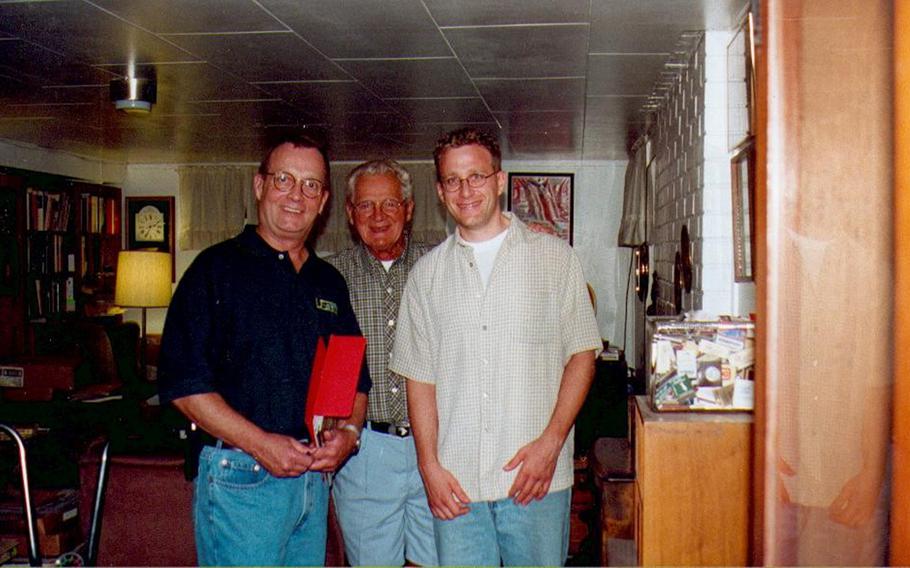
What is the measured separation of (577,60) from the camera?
3488 mm

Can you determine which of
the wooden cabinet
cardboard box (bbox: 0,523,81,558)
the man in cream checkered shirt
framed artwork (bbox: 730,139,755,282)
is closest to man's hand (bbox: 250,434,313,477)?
the man in cream checkered shirt

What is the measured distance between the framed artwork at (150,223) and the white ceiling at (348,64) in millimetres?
1965

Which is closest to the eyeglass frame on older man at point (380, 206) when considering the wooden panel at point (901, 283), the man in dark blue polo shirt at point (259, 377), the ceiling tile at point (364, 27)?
the man in dark blue polo shirt at point (259, 377)

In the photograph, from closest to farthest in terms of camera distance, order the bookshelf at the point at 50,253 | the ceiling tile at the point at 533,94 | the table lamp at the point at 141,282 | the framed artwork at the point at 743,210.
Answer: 1. the framed artwork at the point at 743,210
2. the ceiling tile at the point at 533,94
3. the table lamp at the point at 141,282
4. the bookshelf at the point at 50,253

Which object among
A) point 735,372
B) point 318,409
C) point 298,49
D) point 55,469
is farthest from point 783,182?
point 55,469

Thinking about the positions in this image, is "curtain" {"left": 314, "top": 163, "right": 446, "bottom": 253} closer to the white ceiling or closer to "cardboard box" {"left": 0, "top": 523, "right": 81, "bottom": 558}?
the white ceiling

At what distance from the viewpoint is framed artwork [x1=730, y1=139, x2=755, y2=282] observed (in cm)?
248

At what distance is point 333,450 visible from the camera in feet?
5.87

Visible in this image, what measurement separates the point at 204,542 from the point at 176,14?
208 centimetres

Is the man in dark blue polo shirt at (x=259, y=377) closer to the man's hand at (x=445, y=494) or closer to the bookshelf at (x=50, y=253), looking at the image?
the man's hand at (x=445, y=494)

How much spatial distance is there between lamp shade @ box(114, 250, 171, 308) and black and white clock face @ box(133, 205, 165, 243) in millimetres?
2409

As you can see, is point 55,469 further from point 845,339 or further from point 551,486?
point 845,339

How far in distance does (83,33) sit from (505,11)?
1772 mm

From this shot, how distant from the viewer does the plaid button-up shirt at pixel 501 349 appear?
1.68 m
